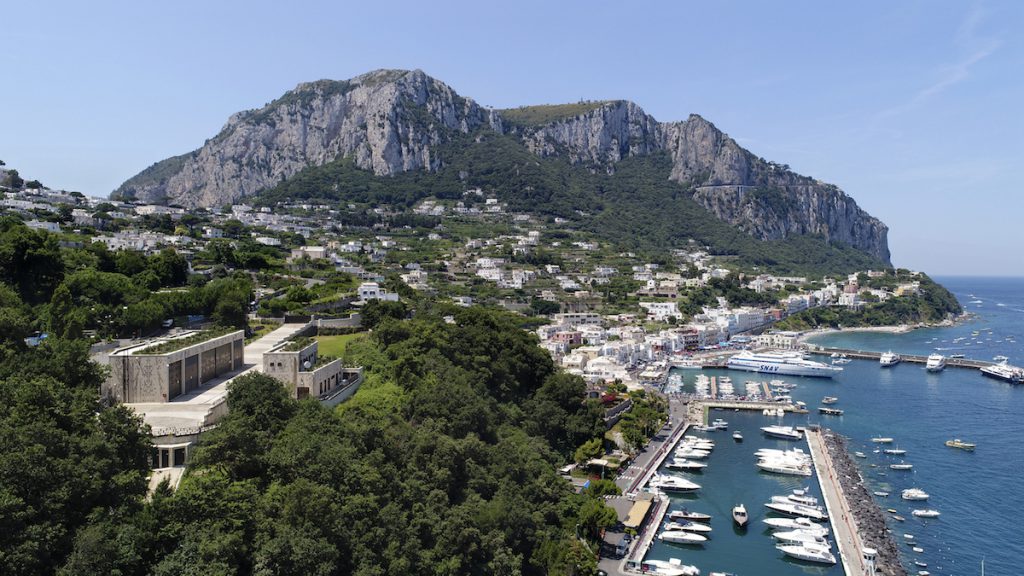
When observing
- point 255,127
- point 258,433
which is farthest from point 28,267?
point 255,127

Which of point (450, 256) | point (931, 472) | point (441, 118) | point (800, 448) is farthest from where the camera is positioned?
point (441, 118)

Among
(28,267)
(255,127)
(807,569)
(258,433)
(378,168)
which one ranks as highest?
(255,127)

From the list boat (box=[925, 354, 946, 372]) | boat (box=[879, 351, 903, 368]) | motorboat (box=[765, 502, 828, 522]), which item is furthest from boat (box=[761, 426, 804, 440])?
boat (box=[879, 351, 903, 368])

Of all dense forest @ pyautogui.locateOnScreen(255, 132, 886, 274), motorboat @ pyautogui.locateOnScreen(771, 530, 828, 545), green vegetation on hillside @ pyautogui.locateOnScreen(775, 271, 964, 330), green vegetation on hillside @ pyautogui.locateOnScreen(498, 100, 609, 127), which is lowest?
motorboat @ pyautogui.locateOnScreen(771, 530, 828, 545)

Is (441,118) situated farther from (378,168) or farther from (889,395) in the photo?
(889,395)

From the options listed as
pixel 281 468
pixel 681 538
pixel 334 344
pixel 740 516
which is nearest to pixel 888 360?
pixel 740 516

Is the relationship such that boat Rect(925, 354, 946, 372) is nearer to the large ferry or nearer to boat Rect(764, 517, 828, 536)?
the large ferry

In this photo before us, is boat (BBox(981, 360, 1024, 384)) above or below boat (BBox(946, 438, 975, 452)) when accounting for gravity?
above
